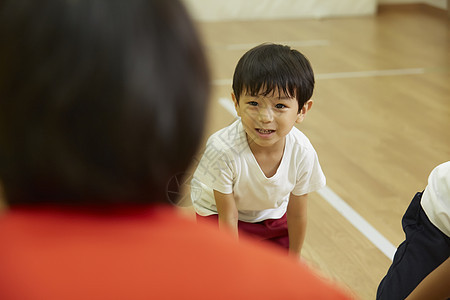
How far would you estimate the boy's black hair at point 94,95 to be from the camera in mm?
499

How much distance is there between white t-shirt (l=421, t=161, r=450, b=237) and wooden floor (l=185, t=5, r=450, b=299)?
395 mm

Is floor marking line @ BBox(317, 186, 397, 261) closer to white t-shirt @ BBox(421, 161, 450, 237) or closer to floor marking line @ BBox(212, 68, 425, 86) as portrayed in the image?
white t-shirt @ BBox(421, 161, 450, 237)

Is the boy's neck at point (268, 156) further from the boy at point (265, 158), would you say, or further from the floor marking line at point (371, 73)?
the floor marking line at point (371, 73)

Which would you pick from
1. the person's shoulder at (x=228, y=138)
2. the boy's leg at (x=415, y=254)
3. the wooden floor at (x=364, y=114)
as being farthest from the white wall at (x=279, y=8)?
the boy's leg at (x=415, y=254)

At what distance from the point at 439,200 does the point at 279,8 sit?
5.00 metres

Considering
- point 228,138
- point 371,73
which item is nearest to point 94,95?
point 228,138

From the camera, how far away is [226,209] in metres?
1.72

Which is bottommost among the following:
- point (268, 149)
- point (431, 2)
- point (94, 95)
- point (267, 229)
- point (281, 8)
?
point (431, 2)

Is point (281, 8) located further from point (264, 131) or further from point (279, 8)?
point (264, 131)

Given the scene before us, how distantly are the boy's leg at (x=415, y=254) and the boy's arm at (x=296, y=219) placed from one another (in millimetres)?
263

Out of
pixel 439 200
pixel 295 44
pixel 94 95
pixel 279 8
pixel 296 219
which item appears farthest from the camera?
pixel 279 8

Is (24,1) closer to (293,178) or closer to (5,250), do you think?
(5,250)

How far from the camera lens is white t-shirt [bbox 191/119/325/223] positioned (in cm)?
173

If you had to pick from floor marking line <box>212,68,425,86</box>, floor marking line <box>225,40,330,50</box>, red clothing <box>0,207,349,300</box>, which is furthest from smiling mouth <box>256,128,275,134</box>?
floor marking line <box>225,40,330,50</box>
